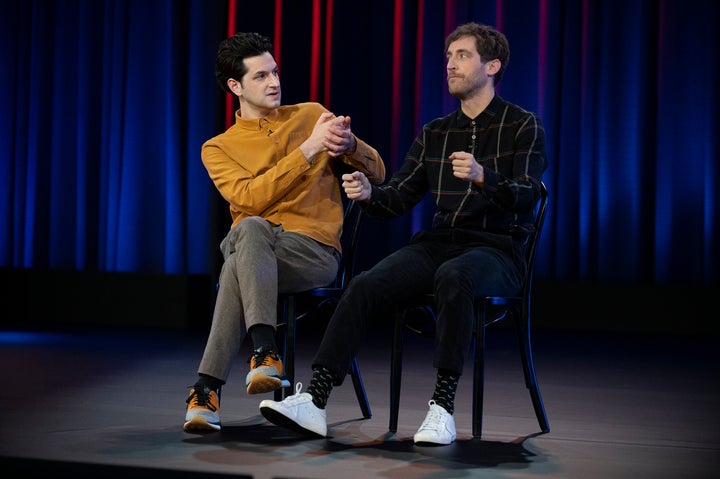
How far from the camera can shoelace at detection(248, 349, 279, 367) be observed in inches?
87.7

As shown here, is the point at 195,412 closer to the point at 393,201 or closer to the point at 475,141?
the point at 393,201

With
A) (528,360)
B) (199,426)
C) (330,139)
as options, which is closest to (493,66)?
(330,139)

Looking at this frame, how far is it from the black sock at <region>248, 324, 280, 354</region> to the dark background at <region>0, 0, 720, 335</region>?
3.45 m

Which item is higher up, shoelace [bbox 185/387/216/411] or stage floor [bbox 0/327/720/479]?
shoelace [bbox 185/387/216/411]

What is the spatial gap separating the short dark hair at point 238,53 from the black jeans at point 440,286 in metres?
0.70

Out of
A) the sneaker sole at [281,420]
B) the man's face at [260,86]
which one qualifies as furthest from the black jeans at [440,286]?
the man's face at [260,86]

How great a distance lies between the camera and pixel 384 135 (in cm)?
596

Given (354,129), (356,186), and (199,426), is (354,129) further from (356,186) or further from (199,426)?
(199,426)

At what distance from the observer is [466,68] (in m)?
2.54

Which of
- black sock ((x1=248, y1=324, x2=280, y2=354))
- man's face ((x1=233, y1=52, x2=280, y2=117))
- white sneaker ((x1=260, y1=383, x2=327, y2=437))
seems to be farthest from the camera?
man's face ((x1=233, y1=52, x2=280, y2=117))

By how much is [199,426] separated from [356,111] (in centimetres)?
380

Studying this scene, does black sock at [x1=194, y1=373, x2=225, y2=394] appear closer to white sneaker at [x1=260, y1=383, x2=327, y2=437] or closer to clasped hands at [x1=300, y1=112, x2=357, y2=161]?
white sneaker at [x1=260, y1=383, x2=327, y2=437]

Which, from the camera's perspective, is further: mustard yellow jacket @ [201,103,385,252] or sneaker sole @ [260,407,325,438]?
mustard yellow jacket @ [201,103,385,252]

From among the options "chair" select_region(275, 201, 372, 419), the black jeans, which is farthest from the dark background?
the black jeans
